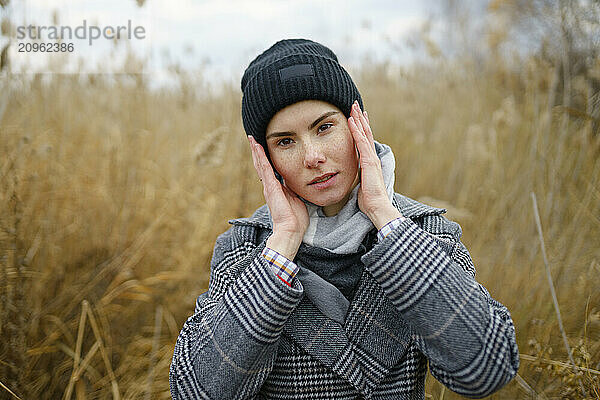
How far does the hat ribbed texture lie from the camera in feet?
4.08

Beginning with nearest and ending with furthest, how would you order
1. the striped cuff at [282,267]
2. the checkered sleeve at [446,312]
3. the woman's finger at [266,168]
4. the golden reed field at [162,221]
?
1. the checkered sleeve at [446,312]
2. the striped cuff at [282,267]
3. the woman's finger at [266,168]
4. the golden reed field at [162,221]

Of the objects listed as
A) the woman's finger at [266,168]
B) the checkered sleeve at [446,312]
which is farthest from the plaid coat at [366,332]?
the woman's finger at [266,168]

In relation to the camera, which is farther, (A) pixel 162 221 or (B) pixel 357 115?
(A) pixel 162 221

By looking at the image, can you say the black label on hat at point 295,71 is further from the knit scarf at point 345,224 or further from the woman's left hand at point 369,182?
the knit scarf at point 345,224

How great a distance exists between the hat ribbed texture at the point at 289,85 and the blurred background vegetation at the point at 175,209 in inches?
34.4

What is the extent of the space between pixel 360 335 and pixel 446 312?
0.27 m

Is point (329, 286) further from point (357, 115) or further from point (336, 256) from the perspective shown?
point (357, 115)

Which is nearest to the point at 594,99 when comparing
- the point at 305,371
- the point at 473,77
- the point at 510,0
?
Answer: the point at 510,0

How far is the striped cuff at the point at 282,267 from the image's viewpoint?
3.90 ft

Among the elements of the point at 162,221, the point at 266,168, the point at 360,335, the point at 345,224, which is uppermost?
the point at 266,168

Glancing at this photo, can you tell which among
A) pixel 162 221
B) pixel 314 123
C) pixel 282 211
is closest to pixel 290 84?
pixel 314 123

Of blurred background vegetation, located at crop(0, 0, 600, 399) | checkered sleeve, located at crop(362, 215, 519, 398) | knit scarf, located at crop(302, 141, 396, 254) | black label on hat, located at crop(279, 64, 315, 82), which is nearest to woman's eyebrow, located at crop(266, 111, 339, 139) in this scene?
black label on hat, located at crop(279, 64, 315, 82)

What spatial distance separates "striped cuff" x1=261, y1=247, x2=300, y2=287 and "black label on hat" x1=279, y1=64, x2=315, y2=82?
46 cm

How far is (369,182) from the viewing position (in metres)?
1.25
